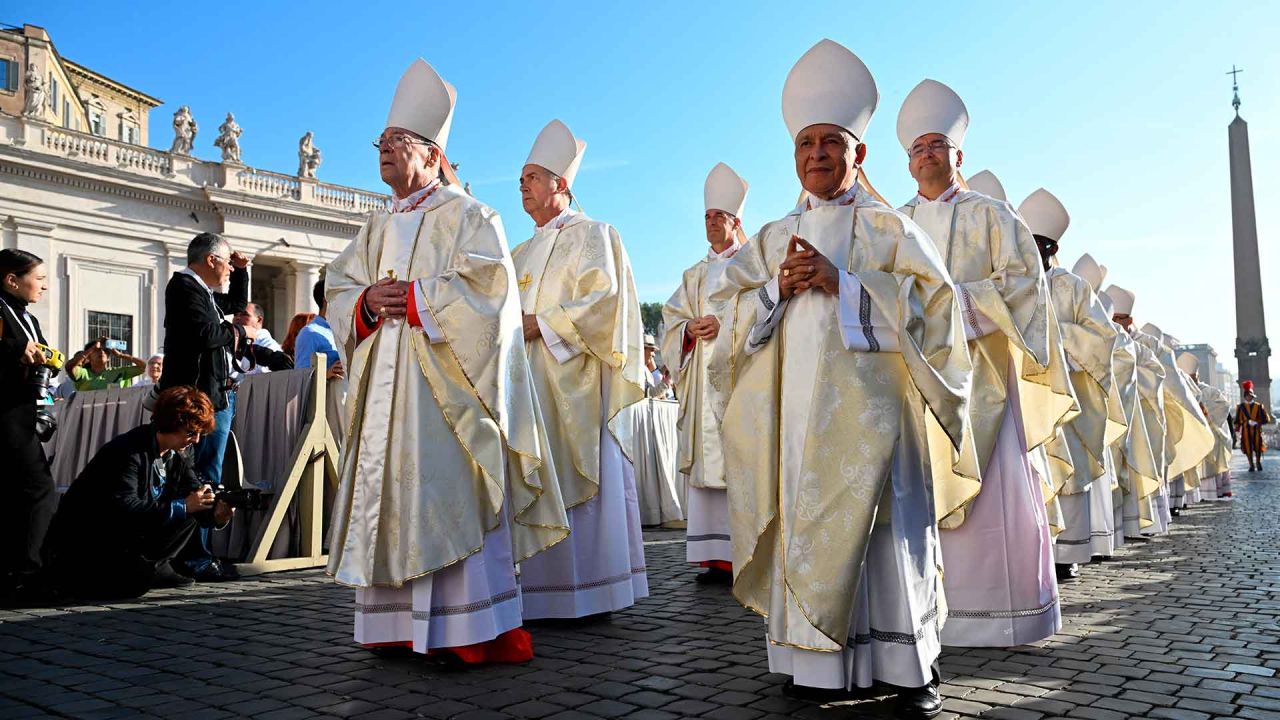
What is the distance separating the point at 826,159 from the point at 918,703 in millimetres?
2041

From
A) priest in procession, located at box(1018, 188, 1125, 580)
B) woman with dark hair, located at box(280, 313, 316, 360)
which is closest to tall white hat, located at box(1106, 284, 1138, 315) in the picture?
priest in procession, located at box(1018, 188, 1125, 580)

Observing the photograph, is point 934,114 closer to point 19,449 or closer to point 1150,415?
point 19,449

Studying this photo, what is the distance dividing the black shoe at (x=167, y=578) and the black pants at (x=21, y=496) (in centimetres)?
72

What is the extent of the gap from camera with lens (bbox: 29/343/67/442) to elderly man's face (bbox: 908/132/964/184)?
18.3 feet

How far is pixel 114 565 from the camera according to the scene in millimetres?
6086

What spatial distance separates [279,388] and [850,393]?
5830mm

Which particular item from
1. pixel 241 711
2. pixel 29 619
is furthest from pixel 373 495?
pixel 29 619

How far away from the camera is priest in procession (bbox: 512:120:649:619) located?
17.9ft

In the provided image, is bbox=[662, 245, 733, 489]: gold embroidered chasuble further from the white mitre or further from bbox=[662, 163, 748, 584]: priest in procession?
the white mitre

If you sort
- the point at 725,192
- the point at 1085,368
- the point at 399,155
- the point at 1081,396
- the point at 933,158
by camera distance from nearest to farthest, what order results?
the point at 399,155
the point at 933,158
the point at 1081,396
the point at 1085,368
the point at 725,192

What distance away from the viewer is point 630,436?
239 inches

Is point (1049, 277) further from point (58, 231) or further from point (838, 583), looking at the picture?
point (58, 231)

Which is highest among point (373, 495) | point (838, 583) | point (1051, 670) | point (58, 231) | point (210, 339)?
point (58, 231)

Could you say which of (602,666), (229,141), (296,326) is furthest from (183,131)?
(602,666)
